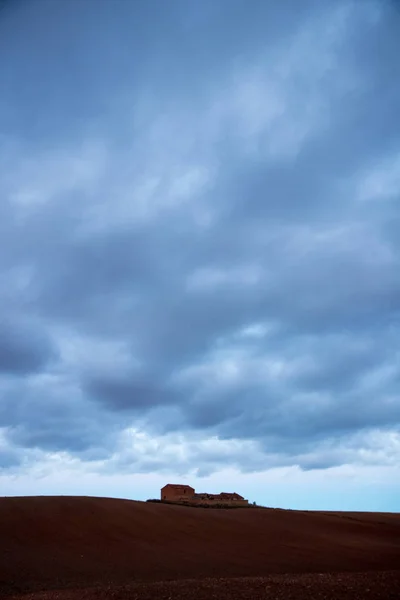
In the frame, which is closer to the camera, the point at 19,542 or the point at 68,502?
the point at 19,542

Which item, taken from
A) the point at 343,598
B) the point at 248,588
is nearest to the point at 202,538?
the point at 248,588

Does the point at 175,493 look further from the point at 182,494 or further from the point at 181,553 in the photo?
the point at 181,553

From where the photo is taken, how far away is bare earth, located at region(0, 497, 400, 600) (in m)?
16.0

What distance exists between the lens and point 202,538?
30781mm

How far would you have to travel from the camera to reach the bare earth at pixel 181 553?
1595 cm

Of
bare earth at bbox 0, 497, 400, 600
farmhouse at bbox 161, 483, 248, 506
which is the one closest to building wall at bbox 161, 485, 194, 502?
farmhouse at bbox 161, 483, 248, 506

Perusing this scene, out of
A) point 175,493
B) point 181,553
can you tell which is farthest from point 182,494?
point 181,553

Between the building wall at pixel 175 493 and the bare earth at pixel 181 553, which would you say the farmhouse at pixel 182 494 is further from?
the bare earth at pixel 181 553

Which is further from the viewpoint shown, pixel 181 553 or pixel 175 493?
pixel 175 493

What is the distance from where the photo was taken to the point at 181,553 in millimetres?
26562

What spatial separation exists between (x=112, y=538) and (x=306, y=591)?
1683cm

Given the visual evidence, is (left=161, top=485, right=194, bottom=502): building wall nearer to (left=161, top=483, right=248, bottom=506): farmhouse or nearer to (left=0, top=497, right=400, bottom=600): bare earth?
(left=161, top=483, right=248, bottom=506): farmhouse

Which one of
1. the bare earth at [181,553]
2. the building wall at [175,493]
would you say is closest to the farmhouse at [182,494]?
the building wall at [175,493]

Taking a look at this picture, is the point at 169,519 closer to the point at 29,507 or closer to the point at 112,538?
the point at 112,538
